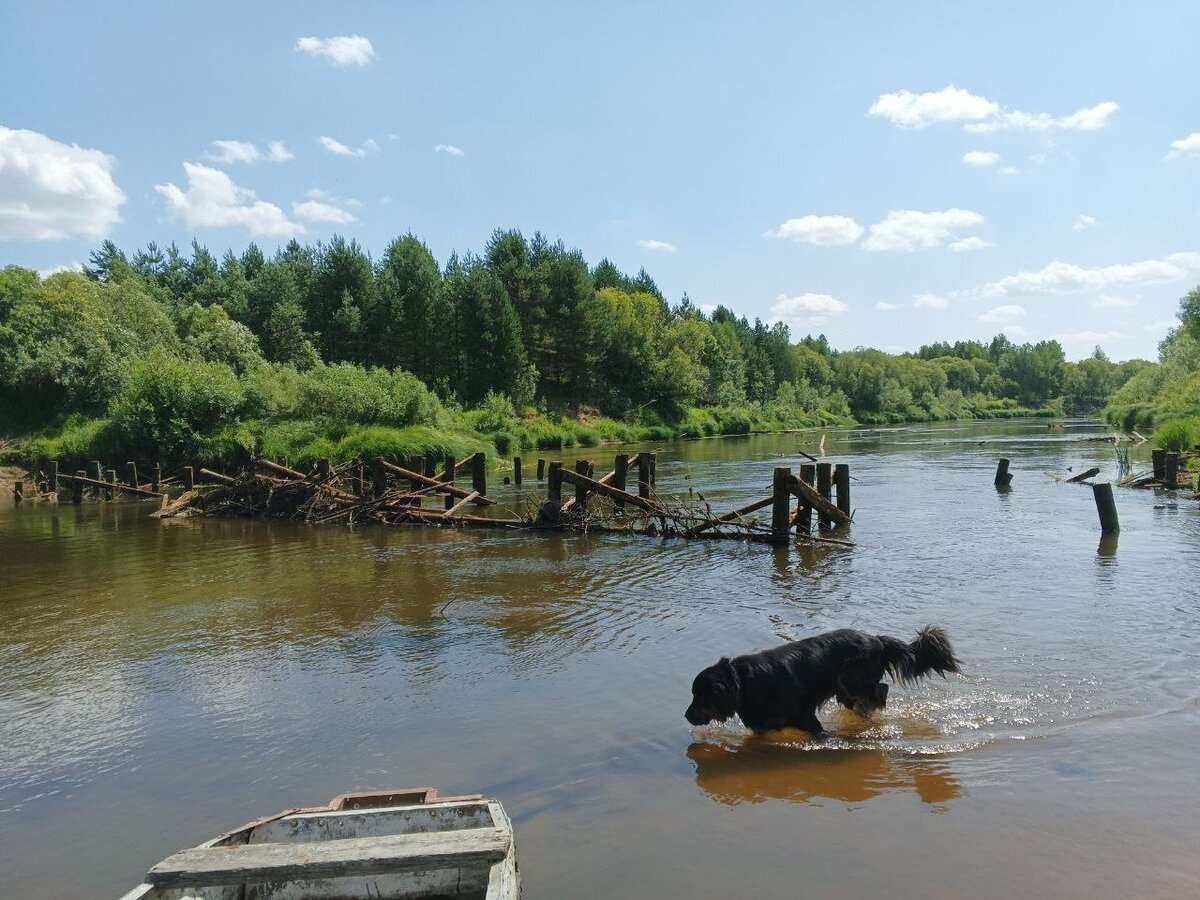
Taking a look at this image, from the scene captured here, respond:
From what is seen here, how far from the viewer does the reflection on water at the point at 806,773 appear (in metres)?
6.98

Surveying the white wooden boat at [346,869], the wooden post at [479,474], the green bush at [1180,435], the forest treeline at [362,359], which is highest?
the forest treeline at [362,359]

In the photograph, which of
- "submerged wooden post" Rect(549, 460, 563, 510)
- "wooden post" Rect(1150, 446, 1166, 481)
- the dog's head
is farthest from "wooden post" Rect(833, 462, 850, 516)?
the dog's head

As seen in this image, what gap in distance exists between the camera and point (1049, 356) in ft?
636

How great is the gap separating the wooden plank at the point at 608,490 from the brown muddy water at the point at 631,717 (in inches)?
89.8

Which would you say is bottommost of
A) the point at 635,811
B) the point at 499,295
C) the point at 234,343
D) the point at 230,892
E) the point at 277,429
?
the point at 635,811

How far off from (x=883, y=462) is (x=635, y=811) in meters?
39.0

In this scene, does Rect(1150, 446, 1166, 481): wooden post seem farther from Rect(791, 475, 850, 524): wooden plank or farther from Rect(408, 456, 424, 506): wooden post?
Rect(408, 456, 424, 506): wooden post

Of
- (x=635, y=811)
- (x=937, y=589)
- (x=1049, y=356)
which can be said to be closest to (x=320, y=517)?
(x=937, y=589)

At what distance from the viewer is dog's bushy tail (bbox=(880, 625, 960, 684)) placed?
806cm

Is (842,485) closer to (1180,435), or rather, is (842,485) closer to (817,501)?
(817,501)

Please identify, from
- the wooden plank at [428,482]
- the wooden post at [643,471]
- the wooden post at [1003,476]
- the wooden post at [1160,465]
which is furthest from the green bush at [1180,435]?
the wooden plank at [428,482]

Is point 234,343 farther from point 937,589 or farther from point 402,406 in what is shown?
point 937,589

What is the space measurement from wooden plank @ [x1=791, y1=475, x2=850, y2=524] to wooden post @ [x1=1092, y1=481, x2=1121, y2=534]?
5361 mm

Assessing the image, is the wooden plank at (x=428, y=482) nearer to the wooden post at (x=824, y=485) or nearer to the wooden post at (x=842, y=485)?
the wooden post at (x=824, y=485)
